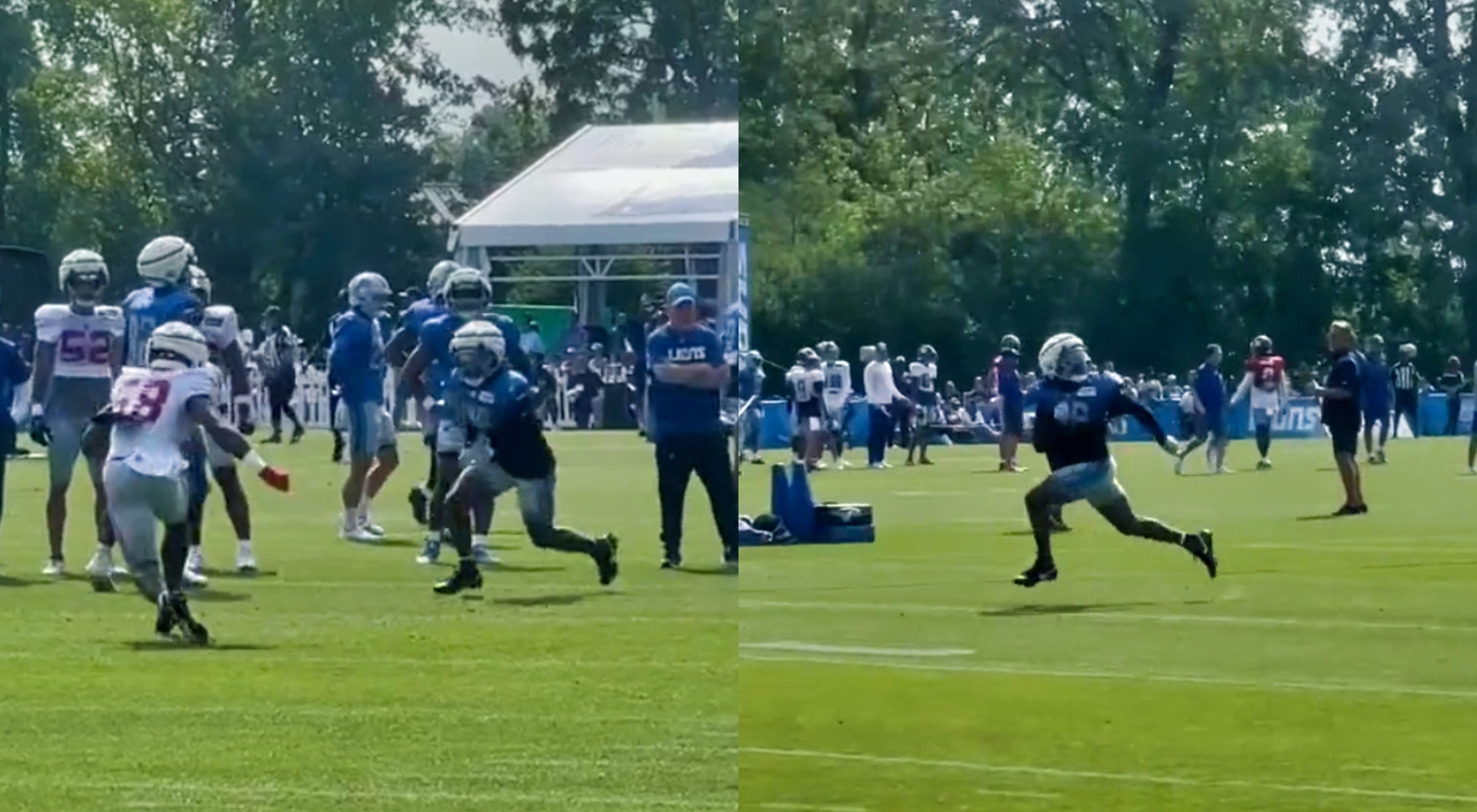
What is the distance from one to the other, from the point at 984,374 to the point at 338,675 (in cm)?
922

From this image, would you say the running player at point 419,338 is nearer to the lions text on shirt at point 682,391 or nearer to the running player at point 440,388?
the running player at point 440,388

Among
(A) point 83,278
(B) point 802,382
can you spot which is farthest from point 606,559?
(B) point 802,382

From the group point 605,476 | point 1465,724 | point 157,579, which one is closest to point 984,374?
point 605,476

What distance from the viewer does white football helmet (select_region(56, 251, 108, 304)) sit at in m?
15.7

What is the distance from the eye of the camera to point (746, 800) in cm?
878

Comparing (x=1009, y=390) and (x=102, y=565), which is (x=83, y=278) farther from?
(x=1009, y=390)

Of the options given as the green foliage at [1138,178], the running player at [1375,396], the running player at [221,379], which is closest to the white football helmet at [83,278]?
the running player at [221,379]

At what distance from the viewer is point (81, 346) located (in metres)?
16.0

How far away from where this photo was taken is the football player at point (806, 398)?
1838 cm

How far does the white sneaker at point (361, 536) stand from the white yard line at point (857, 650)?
6003mm

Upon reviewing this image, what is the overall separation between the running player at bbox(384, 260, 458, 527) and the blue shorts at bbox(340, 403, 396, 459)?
0.72 ft

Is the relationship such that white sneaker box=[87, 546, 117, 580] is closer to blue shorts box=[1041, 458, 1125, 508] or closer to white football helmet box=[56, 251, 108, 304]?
white football helmet box=[56, 251, 108, 304]

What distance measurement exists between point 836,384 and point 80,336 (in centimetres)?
738

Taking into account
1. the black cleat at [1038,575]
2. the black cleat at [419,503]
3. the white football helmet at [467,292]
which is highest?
the white football helmet at [467,292]
